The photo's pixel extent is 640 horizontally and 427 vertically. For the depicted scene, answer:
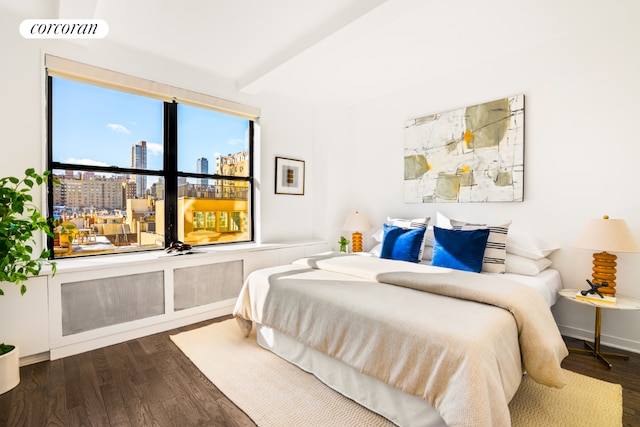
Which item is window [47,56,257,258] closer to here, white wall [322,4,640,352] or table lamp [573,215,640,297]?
white wall [322,4,640,352]

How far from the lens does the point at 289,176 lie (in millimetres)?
4086

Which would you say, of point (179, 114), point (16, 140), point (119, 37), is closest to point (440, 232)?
point (179, 114)

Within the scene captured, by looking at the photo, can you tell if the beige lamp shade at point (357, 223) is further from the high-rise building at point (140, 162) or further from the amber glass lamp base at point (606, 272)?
the high-rise building at point (140, 162)

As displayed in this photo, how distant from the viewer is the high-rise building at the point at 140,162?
2.98 m

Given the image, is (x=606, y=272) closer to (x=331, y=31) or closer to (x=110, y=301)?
(x=331, y=31)

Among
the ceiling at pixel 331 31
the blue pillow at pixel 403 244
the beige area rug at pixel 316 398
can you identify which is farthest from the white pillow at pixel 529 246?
the ceiling at pixel 331 31

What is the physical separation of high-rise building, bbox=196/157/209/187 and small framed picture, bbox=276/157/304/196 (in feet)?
2.85

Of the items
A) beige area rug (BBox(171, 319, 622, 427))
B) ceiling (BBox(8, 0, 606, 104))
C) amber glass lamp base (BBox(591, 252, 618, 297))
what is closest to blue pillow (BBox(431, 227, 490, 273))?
amber glass lamp base (BBox(591, 252, 618, 297))

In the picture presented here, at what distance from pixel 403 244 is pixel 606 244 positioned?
1.49 meters

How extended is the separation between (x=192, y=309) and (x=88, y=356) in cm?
85

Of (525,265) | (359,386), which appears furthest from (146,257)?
(525,265)

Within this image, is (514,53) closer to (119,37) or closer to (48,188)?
(119,37)

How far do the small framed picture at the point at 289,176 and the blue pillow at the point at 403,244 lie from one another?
1486mm

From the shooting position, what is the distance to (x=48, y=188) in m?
2.53
